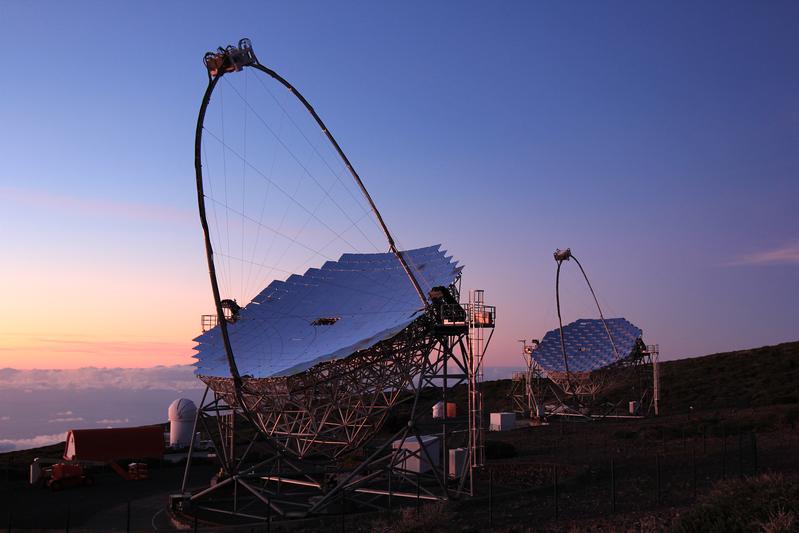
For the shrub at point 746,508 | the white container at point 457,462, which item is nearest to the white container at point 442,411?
the white container at point 457,462

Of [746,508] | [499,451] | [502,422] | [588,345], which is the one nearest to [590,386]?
[588,345]

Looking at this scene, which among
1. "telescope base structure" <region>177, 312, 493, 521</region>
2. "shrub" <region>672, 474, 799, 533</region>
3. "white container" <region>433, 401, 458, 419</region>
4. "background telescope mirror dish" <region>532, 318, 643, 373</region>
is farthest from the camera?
"white container" <region>433, 401, 458, 419</region>

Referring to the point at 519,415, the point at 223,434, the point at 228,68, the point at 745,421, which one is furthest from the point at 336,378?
the point at 519,415

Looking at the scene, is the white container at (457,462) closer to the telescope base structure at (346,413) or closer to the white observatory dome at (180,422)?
the telescope base structure at (346,413)

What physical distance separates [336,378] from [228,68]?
34.4ft

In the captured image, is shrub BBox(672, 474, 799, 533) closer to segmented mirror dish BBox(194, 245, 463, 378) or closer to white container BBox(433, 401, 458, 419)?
segmented mirror dish BBox(194, 245, 463, 378)

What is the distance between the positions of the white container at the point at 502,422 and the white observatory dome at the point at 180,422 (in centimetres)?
2165

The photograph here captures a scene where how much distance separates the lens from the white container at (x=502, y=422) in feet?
183

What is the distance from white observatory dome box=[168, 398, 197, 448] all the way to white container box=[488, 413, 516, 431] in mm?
21650

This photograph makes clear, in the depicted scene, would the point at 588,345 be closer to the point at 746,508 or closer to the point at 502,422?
the point at 502,422

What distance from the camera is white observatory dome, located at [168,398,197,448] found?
157ft

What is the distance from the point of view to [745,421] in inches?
1923

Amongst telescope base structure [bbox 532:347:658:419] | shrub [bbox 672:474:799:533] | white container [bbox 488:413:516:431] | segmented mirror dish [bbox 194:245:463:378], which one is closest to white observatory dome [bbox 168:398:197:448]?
segmented mirror dish [bbox 194:245:463:378]

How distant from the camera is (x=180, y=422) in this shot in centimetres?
4781
